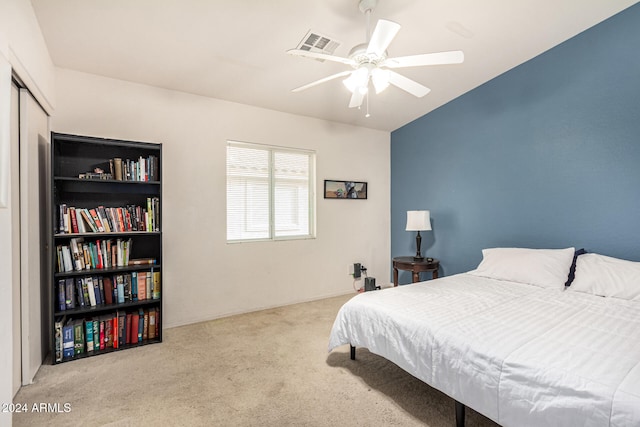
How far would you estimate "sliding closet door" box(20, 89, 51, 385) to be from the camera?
205cm

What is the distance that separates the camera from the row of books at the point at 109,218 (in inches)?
96.4

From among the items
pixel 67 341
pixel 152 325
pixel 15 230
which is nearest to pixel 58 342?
pixel 67 341

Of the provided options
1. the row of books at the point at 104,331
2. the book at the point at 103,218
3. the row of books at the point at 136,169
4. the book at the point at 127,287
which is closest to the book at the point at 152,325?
the row of books at the point at 104,331

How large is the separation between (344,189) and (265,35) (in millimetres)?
2303

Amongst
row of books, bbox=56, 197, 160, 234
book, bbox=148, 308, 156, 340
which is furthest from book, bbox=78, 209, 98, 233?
book, bbox=148, 308, 156, 340

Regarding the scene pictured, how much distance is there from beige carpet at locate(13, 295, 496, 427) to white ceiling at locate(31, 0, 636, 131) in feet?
8.13

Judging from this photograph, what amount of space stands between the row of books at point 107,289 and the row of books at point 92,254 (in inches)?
4.1

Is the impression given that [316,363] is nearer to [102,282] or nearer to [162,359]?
[162,359]

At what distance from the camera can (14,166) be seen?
6.47ft

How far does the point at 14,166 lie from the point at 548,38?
4390mm

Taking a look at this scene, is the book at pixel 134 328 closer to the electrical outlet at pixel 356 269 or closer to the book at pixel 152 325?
the book at pixel 152 325

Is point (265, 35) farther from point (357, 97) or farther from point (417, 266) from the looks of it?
point (417, 266)

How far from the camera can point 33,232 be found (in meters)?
2.23

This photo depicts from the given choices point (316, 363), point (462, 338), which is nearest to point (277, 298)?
point (316, 363)
